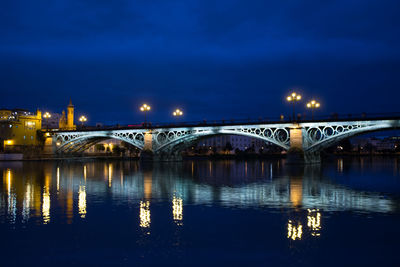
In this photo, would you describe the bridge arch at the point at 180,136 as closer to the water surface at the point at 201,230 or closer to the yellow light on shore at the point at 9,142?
the yellow light on shore at the point at 9,142

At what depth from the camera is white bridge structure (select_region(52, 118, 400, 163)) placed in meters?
59.9

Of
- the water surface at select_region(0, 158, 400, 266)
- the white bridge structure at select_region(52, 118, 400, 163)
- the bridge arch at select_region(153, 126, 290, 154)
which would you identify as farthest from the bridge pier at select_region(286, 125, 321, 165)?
the water surface at select_region(0, 158, 400, 266)

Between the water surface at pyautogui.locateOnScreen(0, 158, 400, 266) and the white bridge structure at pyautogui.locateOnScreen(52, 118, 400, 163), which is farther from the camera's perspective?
the white bridge structure at pyautogui.locateOnScreen(52, 118, 400, 163)

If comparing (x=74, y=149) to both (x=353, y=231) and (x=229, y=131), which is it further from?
(x=353, y=231)

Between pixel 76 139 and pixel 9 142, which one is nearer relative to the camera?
pixel 76 139

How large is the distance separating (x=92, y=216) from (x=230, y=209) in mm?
5550

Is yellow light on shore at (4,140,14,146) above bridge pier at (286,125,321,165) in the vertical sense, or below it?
above

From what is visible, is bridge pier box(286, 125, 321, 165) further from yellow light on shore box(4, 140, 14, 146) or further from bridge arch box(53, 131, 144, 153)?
yellow light on shore box(4, 140, 14, 146)

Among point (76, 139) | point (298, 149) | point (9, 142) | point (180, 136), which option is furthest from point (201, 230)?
point (9, 142)

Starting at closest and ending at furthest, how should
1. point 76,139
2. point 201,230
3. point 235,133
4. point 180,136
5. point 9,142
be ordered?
point 201,230 < point 235,133 < point 180,136 < point 76,139 < point 9,142

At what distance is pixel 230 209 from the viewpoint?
1731 cm

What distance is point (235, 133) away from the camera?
69938mm

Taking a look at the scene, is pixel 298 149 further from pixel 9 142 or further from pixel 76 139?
pixel 9 142

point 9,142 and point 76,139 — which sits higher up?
point 76,139
